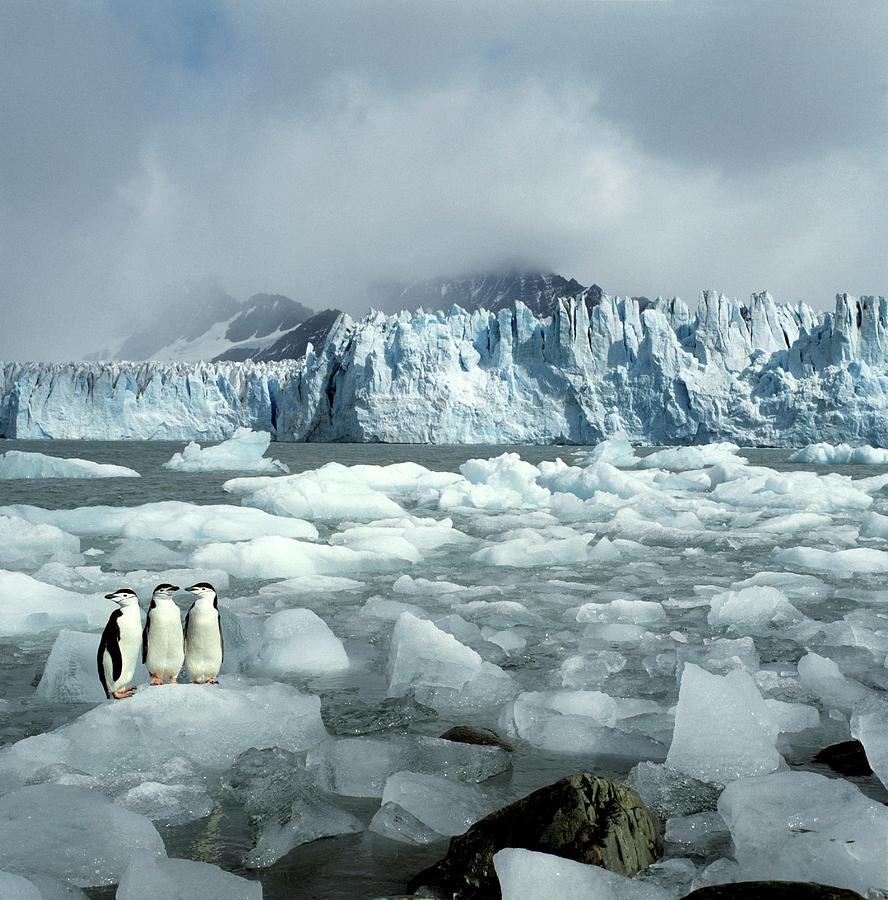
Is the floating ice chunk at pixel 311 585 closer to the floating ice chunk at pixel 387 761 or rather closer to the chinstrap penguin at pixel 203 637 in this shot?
the chinstrap penguin at pixel 203 637

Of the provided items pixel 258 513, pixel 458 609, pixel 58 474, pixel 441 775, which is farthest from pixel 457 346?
pixel 441 775

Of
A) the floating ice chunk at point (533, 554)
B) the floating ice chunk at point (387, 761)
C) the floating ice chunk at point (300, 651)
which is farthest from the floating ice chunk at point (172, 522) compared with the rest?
the floating ice chunk at point (387, 761)

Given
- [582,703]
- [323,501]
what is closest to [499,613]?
[582,703]

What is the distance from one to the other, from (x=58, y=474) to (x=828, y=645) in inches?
921

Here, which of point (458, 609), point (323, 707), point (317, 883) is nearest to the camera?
point (317, 883)

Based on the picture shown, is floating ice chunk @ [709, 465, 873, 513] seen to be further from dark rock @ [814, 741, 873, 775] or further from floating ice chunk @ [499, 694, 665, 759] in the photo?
floating ice chunk @ [499, 694, 665, 759]

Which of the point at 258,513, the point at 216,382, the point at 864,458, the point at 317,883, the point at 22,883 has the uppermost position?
the point at 216,382

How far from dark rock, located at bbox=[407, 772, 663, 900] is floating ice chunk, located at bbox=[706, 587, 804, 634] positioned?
3.53m

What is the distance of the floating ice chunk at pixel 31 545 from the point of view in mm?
8406

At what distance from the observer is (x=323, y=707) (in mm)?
4008

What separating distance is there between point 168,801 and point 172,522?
26.9 feet

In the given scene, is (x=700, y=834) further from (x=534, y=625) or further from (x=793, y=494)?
(x=793, y=494)

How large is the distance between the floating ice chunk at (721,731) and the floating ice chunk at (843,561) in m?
5.15

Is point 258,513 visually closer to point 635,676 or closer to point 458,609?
point 458,609
